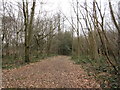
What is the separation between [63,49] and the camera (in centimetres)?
4544

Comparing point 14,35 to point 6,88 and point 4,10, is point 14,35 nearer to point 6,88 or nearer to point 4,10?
point 4,10

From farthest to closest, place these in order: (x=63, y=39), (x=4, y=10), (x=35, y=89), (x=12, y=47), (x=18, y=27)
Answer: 1. (x=63, y=39)
2. (x=12, y=47)
3. (x=18, y=27)
4. (x=4, y=10)
5. (x=35, y=89)

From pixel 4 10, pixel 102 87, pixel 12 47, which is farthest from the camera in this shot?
pixel 12 47

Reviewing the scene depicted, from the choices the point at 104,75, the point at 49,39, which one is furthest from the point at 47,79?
the point at 49,39

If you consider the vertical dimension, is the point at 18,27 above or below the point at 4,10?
below

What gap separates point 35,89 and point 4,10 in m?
15.7

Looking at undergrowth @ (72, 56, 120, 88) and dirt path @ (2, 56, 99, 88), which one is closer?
dirt path @ (2, 56, 99, 88)

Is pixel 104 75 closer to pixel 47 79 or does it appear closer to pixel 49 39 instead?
pixel 47 79

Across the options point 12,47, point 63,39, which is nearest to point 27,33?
point 12,47

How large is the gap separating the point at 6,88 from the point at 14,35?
669 inches

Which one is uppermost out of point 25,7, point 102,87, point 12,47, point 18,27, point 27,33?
point 25,7

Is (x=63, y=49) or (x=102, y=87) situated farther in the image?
(x=63, y=49)

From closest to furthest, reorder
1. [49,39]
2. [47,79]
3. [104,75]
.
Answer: [47,79] → [104,75] → [49,39]

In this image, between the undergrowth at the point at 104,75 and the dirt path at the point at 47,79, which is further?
the undergrowth at the point at 104,75
